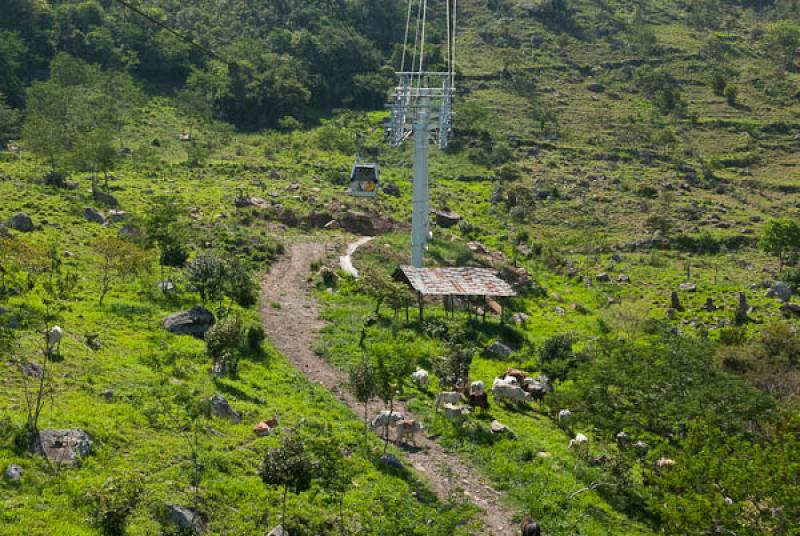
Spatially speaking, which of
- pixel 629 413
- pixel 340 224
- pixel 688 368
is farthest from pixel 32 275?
pixel 340 224

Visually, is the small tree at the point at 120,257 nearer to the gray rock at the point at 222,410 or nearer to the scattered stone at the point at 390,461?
the gray rock at the point at 222,410

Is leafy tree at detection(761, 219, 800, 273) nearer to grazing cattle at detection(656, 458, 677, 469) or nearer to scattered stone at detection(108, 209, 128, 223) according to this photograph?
grazing cattle at detection(656, 458, 677, 469)

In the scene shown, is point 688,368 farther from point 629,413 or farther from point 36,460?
point 36,460

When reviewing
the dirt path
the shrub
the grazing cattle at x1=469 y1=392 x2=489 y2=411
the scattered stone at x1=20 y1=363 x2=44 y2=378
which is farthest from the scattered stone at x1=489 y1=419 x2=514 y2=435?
the scattered stone at x1=20 y1=363 x2=44 y2=378

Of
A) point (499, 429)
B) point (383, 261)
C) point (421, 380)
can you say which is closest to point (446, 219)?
point (383, 261)

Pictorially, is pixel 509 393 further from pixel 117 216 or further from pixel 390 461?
pixel 117 216

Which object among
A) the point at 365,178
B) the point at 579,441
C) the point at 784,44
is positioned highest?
the point at 784,44

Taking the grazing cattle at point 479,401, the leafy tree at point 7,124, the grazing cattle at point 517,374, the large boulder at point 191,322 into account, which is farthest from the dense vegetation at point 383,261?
the leafy tree at point 7,124

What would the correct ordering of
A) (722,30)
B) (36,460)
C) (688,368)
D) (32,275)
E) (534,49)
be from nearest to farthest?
(36,460), (688,368), (32,275), (534,49), (722,30)
